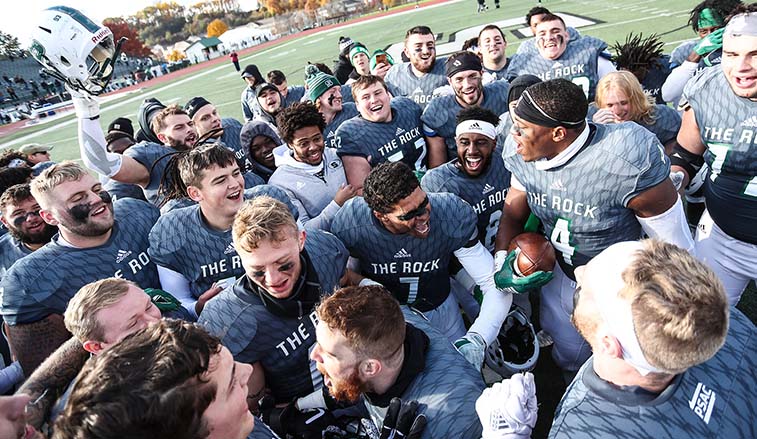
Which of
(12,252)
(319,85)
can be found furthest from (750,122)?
(12,252)

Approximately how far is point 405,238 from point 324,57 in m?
20.7

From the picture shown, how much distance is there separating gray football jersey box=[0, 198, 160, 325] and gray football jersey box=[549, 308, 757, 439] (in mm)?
2591

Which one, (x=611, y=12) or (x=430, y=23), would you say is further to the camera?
(x=430, y=23)

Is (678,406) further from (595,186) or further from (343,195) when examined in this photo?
(343,195)

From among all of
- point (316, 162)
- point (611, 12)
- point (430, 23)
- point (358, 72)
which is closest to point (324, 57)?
point (430, 23)

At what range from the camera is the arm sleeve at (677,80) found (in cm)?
434

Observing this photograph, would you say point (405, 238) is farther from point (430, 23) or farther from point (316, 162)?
point (430, 23)

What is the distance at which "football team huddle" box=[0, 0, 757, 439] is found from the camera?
48.2 inches

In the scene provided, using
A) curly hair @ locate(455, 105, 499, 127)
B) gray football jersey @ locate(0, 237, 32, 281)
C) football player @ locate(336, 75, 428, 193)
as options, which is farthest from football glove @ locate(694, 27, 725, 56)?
gray football jersey @ locate(0, 237, 32, 281)

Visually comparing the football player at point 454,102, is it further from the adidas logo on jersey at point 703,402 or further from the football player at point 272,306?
the adidas logo on jersey at point 703,402

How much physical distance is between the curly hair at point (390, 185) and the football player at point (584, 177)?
643mm

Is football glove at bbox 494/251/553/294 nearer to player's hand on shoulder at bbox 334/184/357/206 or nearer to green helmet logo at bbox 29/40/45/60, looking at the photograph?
player's hand on shoulder at bbox 334/184/357/206

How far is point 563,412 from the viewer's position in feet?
4.37

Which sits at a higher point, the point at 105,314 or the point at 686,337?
the point at 686,337
